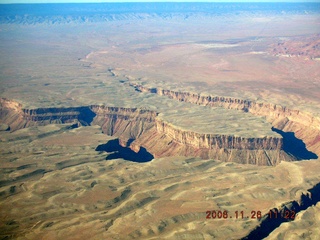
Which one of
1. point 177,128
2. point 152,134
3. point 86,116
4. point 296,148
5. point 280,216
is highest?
point 177,128

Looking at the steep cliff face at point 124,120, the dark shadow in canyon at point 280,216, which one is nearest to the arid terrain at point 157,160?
the dark shadow in canyon at point 280,216

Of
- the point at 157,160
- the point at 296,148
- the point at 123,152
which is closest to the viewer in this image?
the point at 157,160

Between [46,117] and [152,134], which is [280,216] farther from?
[46,117]

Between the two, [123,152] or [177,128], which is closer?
[123,152]

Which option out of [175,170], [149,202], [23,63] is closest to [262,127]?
[175,170]

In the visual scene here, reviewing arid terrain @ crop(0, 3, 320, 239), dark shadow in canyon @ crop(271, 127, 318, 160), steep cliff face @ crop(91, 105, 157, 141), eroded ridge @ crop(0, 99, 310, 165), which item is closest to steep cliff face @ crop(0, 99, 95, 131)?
eroded ridge @ crop(0, 99, 310, 165)

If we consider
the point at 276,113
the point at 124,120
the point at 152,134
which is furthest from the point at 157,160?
the point at 276,113

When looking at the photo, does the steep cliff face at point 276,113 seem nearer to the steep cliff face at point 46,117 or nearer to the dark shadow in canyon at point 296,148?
the dark shadow in canyon at point 296,148
